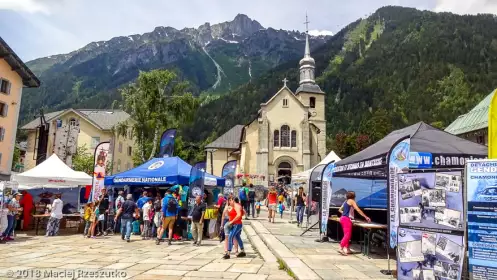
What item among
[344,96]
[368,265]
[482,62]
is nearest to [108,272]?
[368,265]

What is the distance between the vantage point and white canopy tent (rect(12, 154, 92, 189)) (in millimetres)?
16031

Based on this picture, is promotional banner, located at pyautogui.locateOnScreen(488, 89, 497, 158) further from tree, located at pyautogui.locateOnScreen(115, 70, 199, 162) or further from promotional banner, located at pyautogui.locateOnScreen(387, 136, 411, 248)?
tree, located at pyautogui.locateOnScreen(115, 70, 199, 162)

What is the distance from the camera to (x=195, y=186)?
13234 mm

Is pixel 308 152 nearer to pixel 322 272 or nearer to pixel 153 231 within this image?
pixel 153 231

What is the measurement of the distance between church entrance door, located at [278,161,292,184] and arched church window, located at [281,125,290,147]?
91.4 inches

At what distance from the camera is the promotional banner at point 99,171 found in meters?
14.9

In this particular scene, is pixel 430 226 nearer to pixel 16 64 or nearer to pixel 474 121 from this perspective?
pixel 16 64

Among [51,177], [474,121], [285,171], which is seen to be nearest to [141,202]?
[51,177]

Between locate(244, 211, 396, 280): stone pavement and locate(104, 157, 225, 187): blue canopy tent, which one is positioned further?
locate(104, 157, 225, 187): blue canopy tent

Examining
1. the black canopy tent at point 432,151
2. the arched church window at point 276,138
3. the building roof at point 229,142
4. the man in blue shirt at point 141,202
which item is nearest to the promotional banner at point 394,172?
the black canopy tent at point 432,151

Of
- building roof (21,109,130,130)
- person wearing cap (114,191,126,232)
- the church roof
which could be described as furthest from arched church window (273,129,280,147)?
person wearing cap (114,191,126,232)

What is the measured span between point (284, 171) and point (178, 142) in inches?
951

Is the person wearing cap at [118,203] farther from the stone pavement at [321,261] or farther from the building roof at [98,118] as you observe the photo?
the building roof at [98,118]

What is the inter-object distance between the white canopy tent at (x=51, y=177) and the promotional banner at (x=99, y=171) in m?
1.97
